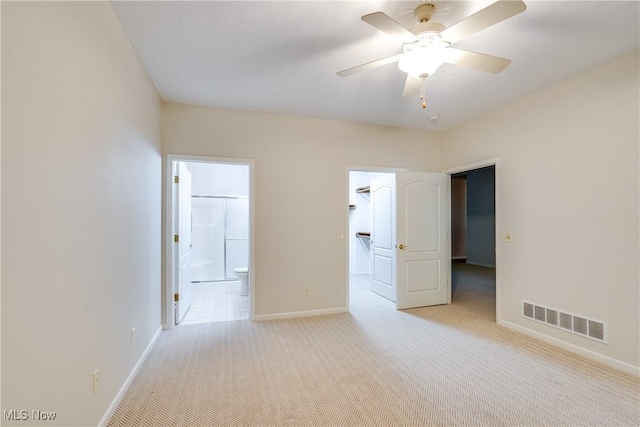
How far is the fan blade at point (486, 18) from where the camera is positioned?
1.37m

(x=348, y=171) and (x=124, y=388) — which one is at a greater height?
(x=348, y=171)

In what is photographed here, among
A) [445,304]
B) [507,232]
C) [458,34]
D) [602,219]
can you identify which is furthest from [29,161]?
[445,304]

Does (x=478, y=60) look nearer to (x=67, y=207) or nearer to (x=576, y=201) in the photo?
(x=576, y=201)

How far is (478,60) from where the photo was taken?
192 centimetres

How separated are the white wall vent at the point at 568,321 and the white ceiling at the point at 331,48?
226 centimetres

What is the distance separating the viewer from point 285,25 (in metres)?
1.99

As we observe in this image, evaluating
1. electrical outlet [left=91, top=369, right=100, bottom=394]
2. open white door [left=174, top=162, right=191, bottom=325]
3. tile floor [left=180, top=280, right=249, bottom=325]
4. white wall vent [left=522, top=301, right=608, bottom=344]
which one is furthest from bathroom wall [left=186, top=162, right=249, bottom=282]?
white wall vent [left=522, top=301, right=608, bottom=344]

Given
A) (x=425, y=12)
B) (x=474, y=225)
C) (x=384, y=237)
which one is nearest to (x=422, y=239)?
(x=384, y=237)

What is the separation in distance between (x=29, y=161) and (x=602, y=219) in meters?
3.82

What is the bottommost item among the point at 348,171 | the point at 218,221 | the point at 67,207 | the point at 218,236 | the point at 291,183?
the point at 218,236

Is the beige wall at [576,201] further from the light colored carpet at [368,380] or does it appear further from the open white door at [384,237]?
the open white door at [384,237]

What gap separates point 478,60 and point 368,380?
2.44 m

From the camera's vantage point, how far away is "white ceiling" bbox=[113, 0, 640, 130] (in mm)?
1863

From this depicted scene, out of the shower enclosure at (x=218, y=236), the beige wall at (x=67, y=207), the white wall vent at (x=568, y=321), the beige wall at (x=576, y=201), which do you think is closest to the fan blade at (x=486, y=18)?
the beige wall at (x=576, y=201)
